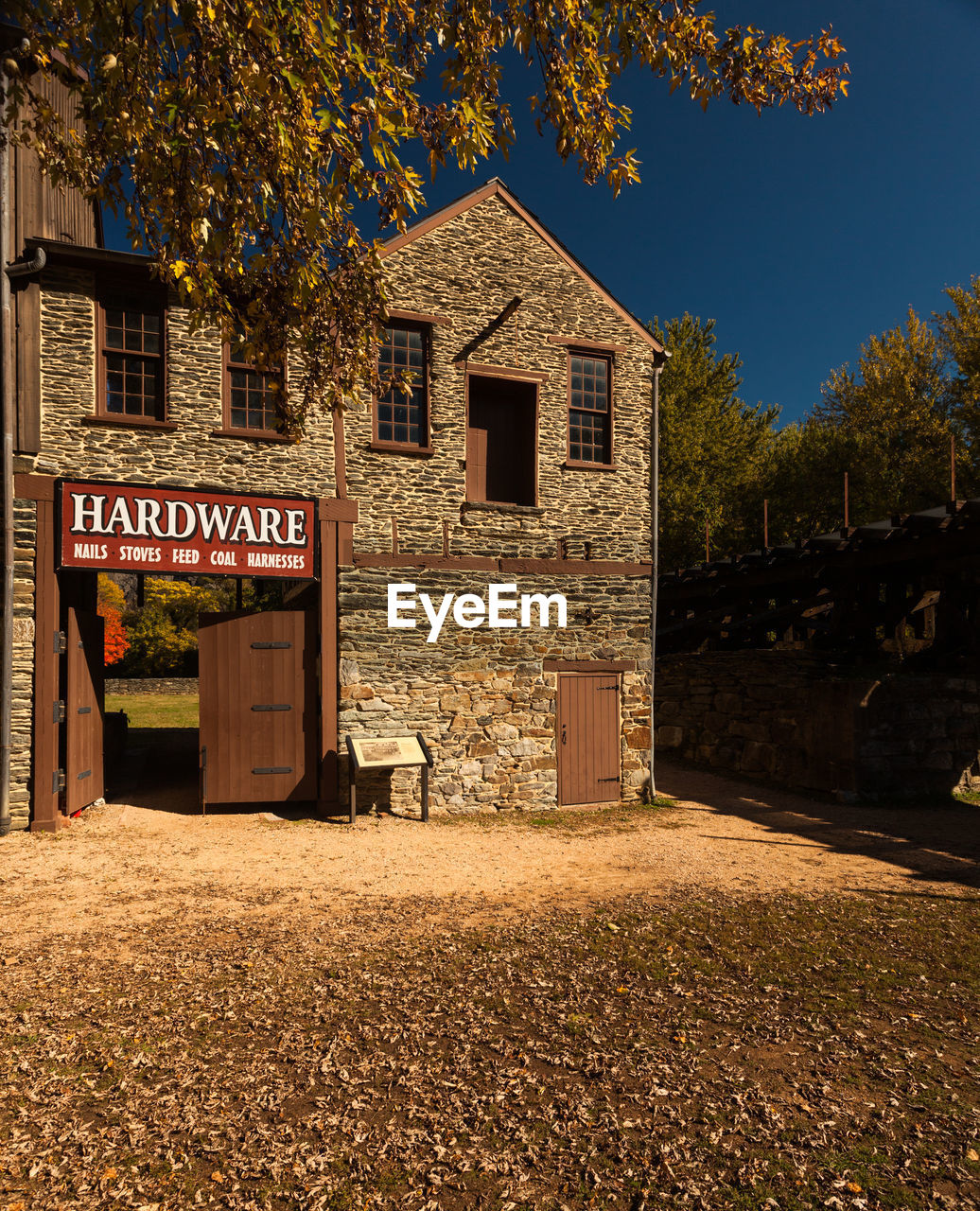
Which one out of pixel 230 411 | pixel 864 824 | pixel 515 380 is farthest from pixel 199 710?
pixel 864 824

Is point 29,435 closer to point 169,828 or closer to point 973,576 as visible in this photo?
point 169,828

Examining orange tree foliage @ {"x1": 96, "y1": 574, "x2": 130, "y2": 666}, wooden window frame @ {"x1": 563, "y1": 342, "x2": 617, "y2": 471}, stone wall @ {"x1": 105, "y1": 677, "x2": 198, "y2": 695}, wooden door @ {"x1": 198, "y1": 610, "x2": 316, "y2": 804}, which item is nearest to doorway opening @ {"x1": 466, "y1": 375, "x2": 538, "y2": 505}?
wooden window frame @ {"x1": 563, "y1": 342, "x2": 617, "y2": 471}

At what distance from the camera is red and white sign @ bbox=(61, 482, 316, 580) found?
31.0 feet

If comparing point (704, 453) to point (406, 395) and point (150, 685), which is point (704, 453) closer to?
point (406, 395)

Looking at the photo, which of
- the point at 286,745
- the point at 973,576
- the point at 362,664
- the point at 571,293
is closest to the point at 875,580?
the point at 973,576

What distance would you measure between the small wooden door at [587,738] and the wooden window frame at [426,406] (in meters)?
4.22

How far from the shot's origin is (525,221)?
11.9 meters

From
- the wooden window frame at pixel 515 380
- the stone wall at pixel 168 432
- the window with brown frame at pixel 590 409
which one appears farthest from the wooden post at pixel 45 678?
the window with brown frame at pixel 590 409

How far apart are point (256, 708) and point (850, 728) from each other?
9.67 meters

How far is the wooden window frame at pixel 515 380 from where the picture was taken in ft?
37.6

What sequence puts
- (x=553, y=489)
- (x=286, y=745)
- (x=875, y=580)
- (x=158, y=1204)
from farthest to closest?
(x=875, y=580) < (x=553, y=489) < (x=286, y=745) < (x=158, y=1204)

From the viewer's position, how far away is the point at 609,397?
1242 centimetres

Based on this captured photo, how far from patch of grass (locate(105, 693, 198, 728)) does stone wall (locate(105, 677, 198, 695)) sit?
20cm

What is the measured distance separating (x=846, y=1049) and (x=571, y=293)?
11.1 metres
